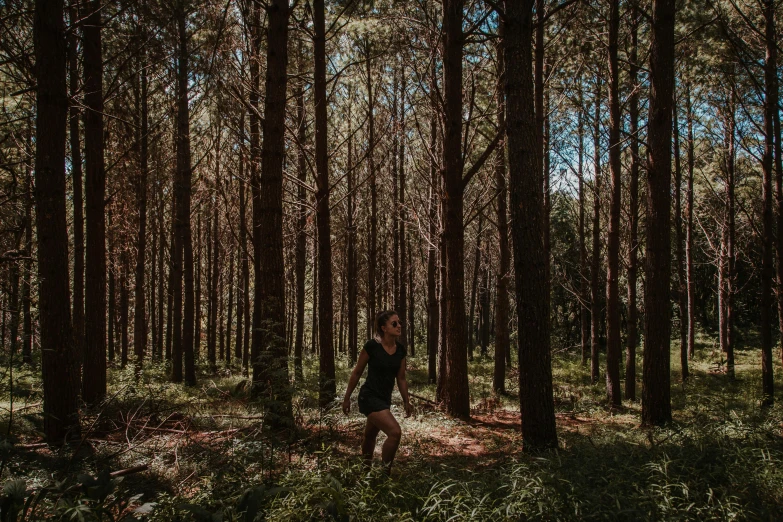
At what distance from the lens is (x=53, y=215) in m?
5.88

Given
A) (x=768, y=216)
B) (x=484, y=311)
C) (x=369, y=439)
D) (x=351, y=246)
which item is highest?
(x=768, y=216)

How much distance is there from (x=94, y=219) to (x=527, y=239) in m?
7.06

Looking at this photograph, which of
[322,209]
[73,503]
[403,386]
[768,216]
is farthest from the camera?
[768,216]

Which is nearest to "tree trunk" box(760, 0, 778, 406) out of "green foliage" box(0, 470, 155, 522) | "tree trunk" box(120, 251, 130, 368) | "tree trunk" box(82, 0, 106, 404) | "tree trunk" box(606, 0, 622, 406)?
"tree trunk" box(606, 0, 622, 406)

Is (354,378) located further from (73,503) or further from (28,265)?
(28,265)

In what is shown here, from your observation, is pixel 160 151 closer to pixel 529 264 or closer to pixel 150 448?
pixel 150 448

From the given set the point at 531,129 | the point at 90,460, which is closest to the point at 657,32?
the point at 531,129

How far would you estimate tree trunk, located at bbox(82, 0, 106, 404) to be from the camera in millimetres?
8266

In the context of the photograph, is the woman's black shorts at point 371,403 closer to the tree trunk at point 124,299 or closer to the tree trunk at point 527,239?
the tree trunk at point 527,239

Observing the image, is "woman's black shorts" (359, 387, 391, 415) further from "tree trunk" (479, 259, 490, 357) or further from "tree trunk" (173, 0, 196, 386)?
"tree trunk" (479, 259, 490, 357)

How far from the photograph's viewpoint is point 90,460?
5.81 metres

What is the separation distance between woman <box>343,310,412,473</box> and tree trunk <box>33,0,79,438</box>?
3.52m

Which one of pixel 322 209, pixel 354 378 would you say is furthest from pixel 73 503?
pixel 322 209

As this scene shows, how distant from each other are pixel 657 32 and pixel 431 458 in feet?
21.8
